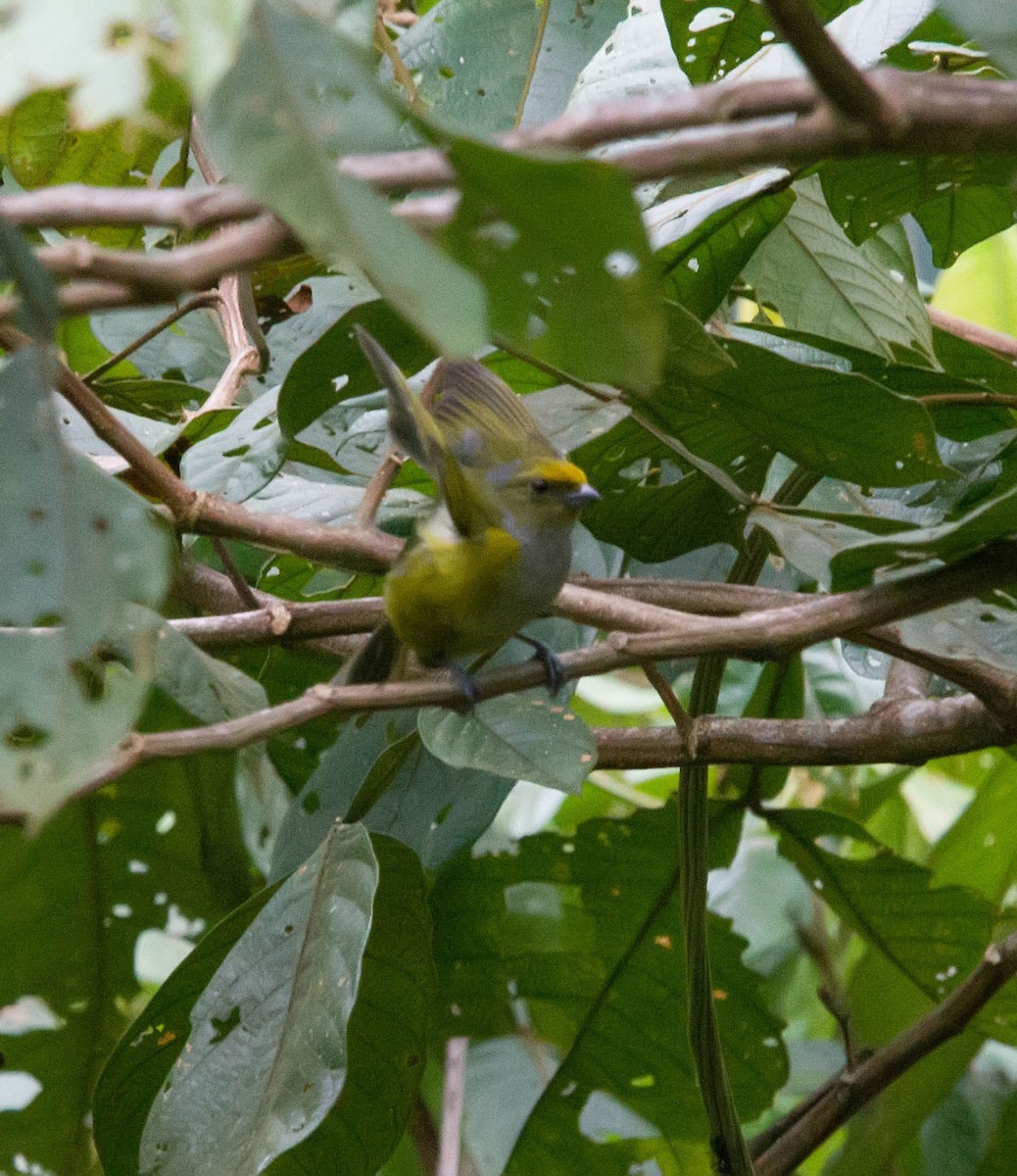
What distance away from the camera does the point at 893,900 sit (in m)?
1.63

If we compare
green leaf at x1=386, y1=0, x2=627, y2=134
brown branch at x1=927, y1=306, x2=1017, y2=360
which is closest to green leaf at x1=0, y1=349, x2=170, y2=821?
green leaf at x1=386, y1=0, x2=627, y2=134

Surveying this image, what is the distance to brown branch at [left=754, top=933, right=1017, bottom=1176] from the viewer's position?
1.45m

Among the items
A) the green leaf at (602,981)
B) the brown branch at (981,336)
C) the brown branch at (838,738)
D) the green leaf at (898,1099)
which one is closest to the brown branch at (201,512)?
the brown branch at (838,738)

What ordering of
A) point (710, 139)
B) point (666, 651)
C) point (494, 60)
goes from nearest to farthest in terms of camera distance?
point (710, 139) < point (666, 651) < point (494, 60)

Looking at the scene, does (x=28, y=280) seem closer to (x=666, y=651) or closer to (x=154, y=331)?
(x=666, y=651)

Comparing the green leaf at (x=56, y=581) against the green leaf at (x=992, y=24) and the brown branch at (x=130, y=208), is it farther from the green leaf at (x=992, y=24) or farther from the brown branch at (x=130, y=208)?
the green leaf at (x=992, y=24)

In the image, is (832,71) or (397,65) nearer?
(832,71)

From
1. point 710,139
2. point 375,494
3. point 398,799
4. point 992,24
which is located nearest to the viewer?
point 710,139

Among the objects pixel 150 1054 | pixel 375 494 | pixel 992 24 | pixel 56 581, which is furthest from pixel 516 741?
pixel 992 24

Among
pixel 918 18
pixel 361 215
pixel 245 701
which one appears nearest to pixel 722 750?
pixel 245 701

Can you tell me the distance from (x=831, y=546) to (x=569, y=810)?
1265mm

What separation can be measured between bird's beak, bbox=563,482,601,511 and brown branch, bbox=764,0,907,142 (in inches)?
35.7

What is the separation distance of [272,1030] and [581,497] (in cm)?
60

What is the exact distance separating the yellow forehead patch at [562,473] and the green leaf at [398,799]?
0.98ft
